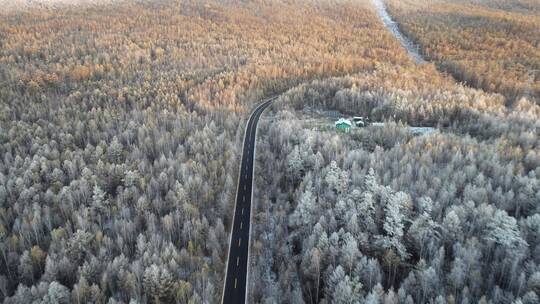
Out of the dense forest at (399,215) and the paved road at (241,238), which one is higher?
the dense forest at (399,215)

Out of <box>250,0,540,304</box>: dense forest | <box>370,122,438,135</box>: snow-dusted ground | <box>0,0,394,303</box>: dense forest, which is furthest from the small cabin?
<box>0,0,394,303</box>: dense forest

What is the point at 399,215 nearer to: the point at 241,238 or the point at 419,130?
the point at 241,238

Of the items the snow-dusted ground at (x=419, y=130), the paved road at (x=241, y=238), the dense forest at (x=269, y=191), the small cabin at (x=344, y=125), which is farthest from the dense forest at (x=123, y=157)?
the snow-dusted ground at (x=419, y=130)

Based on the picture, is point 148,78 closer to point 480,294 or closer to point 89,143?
point 89,143

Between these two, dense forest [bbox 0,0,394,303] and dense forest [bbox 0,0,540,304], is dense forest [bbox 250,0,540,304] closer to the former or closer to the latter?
dense forest [bbox 0,0,540,304]

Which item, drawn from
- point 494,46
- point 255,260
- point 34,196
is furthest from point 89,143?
point 494,46

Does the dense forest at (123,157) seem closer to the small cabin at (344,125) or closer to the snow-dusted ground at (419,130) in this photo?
the small cabin at (344,125)
